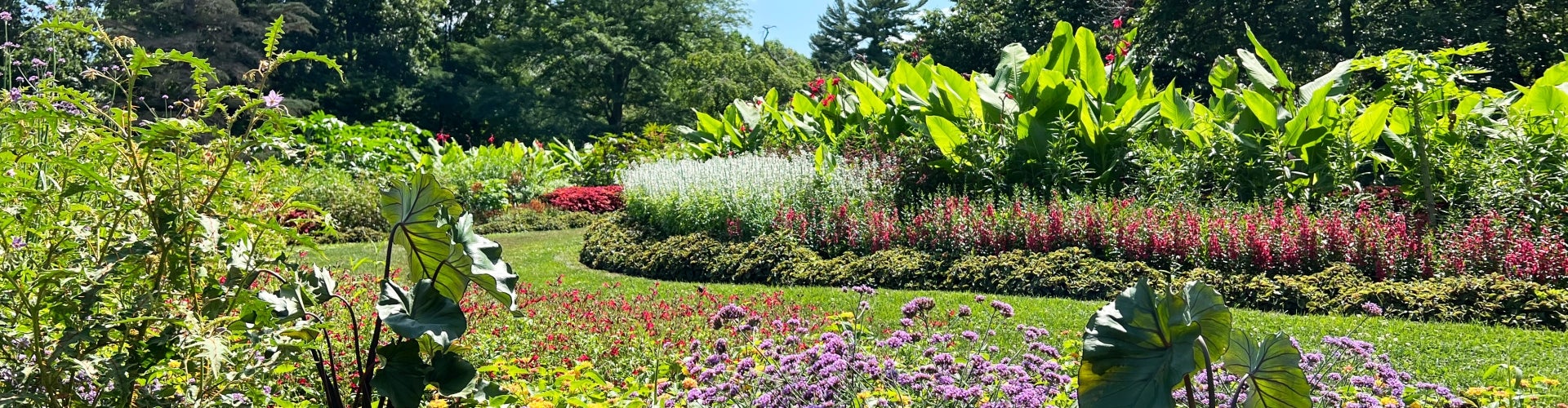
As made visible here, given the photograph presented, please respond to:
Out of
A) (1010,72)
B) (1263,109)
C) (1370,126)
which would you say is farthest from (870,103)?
(1370,126)

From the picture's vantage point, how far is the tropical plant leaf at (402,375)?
2.00 meters

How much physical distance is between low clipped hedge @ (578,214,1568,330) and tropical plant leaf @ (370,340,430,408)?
16.4 feet

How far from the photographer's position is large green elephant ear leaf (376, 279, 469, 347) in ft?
6.10

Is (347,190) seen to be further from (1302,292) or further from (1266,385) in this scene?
(1266,385)

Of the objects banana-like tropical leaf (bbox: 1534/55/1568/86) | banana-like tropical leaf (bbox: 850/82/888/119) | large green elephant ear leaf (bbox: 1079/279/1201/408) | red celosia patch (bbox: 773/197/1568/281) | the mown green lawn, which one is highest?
banana-like tropical leaf (bbox: 1534/55/1568/86)

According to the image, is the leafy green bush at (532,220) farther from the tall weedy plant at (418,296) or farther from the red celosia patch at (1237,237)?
the tall weedy plant at (418,296)

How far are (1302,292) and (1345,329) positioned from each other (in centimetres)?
85

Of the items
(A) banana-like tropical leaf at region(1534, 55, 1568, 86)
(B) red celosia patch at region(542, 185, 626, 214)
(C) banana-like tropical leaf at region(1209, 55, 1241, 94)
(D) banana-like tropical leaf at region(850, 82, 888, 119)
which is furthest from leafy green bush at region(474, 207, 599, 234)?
(A) banana-like tropical leaf at region(1534, 55, 1568, 86)

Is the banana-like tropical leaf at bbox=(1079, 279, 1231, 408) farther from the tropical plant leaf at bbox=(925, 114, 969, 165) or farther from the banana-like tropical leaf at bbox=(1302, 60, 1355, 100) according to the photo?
the banana-like tropical leaf at bbox=(1302, 60, 1355, 100)

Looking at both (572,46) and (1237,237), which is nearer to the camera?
(1237,237)

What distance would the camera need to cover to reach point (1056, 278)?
6594mm

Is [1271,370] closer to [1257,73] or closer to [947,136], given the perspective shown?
[947,136]

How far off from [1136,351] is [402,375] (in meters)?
1.41

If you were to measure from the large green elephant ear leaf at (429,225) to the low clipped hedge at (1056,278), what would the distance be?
16.1ft
